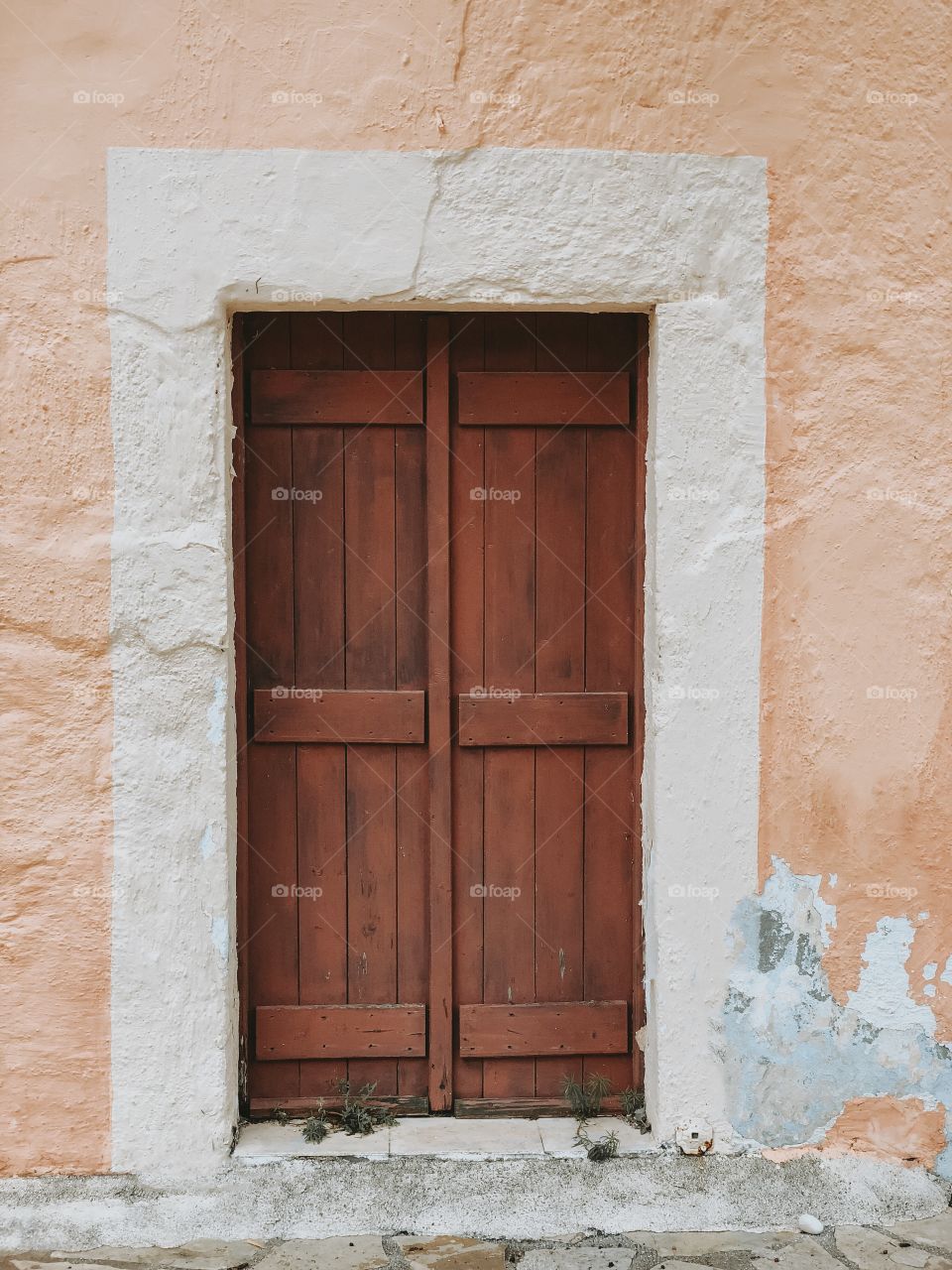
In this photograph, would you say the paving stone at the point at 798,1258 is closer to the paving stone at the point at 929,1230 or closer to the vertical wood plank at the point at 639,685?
the paving stone at the point at 929,1230

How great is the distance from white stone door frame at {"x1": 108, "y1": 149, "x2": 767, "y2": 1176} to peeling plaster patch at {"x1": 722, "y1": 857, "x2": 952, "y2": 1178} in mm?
73

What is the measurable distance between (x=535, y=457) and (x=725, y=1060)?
170cm

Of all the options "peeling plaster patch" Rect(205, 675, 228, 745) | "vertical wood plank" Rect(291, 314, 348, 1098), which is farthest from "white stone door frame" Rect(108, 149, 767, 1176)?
"vertical wood plank" Rect(291, 314, 348, 1098)

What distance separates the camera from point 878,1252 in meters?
2.49

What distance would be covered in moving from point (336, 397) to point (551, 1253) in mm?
2224

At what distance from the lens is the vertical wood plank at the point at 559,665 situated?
9.61ft

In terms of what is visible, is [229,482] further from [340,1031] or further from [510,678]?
[340,1031]

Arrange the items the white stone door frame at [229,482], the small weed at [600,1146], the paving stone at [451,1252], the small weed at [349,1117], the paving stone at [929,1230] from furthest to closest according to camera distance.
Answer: the small weed at [349,1117], the small weed at [600,1146], the white stone door frame at [229,482], the paving stone at [929,1230], the paving stone at [451,1252]

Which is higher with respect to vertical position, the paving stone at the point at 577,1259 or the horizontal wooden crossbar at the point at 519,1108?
the horizontal wooden crossbar at the point at 519,1108

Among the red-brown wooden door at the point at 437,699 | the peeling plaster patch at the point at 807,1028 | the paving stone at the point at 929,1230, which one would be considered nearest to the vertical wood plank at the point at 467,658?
the red-brown wooden door at the point at 437,699

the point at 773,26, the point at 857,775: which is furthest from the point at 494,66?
the point at 857,775

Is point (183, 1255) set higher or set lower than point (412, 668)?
lower

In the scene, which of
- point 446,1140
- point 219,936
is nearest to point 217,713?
point 219,936

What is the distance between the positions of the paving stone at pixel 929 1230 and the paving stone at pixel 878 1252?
0.04m
